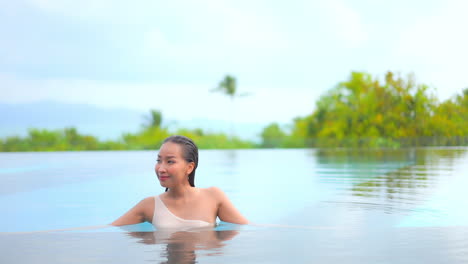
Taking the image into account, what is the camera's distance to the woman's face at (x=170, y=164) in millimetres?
4195

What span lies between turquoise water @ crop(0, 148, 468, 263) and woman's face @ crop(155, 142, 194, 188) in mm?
453

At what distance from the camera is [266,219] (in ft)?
24.7

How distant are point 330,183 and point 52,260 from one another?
8011 millimetres

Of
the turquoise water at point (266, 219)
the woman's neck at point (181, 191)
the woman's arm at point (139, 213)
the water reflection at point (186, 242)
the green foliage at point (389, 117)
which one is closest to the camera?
the water reflection at point (186, 242)

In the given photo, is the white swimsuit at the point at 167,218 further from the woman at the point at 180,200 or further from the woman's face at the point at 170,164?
the woman's face at the point at 170,164

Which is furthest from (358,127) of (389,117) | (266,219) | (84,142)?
(266,219)

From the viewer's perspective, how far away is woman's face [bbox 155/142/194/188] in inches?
165

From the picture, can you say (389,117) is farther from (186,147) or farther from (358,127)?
(186,147)

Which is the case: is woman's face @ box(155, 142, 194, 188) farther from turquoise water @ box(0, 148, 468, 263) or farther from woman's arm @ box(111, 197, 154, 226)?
turquoise water @ box(0, 148, 468, 263)

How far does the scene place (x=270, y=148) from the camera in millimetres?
40188

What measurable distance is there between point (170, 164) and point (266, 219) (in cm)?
351

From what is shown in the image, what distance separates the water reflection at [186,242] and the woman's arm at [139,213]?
0.13 m

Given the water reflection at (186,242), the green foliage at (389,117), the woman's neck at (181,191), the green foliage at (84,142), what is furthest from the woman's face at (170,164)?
the green foliage at (389,117)

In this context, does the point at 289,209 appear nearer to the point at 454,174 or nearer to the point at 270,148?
the point at 454,174
